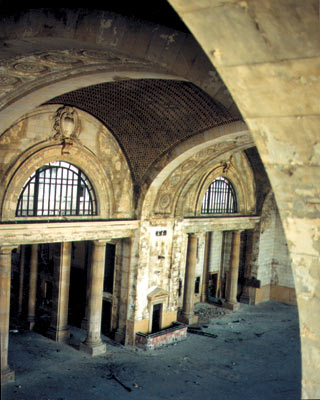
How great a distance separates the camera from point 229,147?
19.0m

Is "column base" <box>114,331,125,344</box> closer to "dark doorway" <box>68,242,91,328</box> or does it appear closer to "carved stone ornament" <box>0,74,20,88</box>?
"dark doorway" <box>68,242,91,328</box>

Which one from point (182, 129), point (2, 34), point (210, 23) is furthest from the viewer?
point (182, 129)

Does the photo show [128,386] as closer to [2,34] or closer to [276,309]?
[2,34]

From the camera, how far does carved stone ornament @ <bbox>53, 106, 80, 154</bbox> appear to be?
16.2m

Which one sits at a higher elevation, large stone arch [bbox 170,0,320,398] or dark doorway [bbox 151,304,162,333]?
large stone arch [bbox 170,0,320,398]

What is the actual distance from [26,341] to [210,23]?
18.4 meters

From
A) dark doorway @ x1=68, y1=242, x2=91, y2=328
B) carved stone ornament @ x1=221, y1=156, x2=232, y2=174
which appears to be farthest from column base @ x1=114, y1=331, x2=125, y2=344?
carved stone ornament @ x1=221, y1=156, x2=232, y2=174

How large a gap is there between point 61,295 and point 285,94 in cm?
1733

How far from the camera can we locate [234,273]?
26266 mm

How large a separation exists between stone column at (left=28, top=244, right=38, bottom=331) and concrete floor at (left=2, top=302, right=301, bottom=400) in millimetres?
828

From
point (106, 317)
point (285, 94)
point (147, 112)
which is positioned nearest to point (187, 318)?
point (106, 317)

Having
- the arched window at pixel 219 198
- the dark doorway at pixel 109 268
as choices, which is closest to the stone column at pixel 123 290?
the dark doorway at pixel 109 268

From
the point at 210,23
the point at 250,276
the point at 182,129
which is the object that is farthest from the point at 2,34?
the point at 250,276

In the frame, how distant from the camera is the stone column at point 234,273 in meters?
26.3
